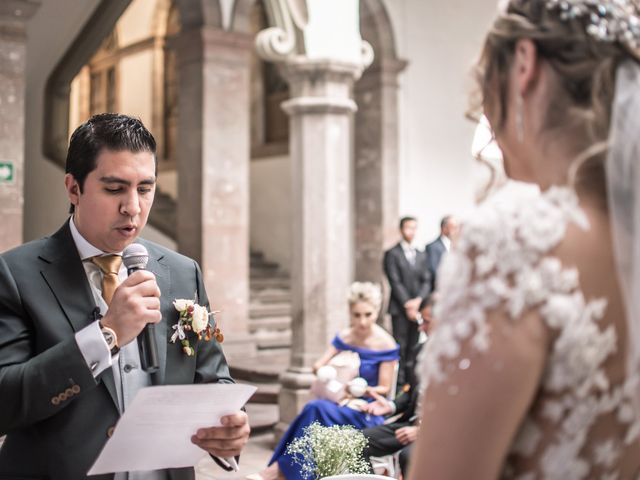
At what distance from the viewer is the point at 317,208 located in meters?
6.84

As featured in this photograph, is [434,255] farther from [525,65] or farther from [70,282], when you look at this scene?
[525,65]

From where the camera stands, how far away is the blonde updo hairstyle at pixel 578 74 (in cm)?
124

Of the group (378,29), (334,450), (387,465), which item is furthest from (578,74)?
(378,29)

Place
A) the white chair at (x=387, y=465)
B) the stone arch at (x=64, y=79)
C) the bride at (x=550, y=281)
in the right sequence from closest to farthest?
the bride at (x=550, y=281) → the white chair at (x=387, y=465) → the stone arch at (x=64, y=79)

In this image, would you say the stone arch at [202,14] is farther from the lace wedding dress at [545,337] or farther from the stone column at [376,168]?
the lace wedding dress at [545,337]

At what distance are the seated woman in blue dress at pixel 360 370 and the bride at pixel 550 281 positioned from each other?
4027 mm

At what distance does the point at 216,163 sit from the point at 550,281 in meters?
8.19

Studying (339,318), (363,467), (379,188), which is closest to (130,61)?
(379,188)

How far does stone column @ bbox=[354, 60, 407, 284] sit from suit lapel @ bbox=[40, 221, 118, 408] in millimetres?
9224

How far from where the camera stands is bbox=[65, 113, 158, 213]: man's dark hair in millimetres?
2162

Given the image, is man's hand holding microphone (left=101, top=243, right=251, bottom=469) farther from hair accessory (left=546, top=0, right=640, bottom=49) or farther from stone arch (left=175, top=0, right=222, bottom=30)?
stone arch (left=175, top=0, right=222, bottom=30)

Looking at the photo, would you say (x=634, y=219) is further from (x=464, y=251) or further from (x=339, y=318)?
(x=339, y=318)

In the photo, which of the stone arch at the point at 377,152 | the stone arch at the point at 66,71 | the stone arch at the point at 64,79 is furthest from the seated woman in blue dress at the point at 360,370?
the stone arch at the point at 64,79

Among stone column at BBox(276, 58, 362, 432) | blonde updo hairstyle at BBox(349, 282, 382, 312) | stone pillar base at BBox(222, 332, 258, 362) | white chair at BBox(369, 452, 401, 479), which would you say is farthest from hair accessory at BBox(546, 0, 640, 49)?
stone pillar base at BBox(222, 332, 258, 362)
